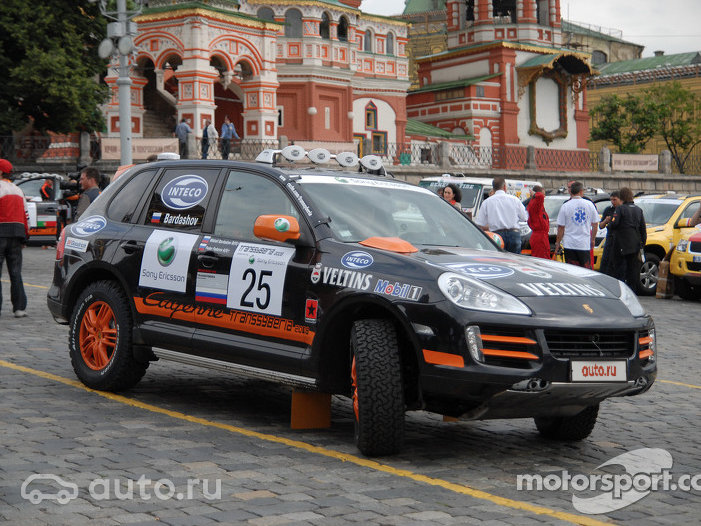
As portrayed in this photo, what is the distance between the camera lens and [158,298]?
303 inches

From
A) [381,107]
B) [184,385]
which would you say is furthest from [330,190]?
[381,107]

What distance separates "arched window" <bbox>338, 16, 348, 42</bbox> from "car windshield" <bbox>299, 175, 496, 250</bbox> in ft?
145

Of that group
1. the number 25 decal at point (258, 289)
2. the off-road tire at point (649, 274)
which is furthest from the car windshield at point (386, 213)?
the off-road tire at point (649, 274)

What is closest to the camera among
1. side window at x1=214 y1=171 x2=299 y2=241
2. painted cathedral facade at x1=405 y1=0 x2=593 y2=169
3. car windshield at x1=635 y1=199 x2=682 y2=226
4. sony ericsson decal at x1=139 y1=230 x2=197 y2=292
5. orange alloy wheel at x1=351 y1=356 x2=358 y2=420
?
orange alloy wheel at x1=351 y1=356 x2=358 y2=420

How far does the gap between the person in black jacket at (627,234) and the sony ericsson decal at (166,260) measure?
1141cm

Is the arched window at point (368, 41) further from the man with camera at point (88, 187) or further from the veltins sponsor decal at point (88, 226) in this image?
the veltins sponsor decal at point (88, 226)

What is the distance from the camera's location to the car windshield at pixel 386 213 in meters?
6.99

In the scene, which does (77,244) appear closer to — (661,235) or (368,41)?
(661,235)

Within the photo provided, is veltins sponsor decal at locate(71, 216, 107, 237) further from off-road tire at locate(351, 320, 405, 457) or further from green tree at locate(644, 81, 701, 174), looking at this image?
green tree at locate(644, 81, 701, 174)

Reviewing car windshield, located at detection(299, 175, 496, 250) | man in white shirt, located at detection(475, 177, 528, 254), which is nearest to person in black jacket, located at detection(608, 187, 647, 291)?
man in white shirt, located at detection(475, 177, 528, 254)

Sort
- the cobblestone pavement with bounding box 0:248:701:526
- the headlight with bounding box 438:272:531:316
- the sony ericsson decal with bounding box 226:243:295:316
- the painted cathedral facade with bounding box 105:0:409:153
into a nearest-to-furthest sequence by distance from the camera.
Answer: the cobblestone pavement with bounding box 0:248:701:526, the headlight with bounding box 438:272:531:316, the sony ericsson decal with bounding box 226:243:295:316, the painted cathedral facade with bounding box 105:0:409:153

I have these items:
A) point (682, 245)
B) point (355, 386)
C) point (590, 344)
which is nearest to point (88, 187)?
point (355, 386)

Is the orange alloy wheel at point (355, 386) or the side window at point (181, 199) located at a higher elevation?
the side window at point (181, 199)

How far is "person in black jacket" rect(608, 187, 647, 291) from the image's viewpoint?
57.8 feet
